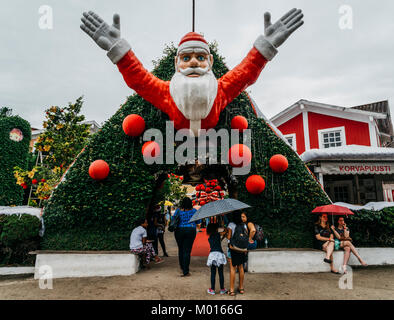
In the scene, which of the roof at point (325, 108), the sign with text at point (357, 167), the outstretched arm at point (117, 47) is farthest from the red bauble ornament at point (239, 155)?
the roof at point (325, 108)

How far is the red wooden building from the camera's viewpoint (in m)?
7.85

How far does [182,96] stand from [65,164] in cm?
546

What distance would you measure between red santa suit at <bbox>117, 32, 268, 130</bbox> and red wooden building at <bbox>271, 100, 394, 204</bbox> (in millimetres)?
4210

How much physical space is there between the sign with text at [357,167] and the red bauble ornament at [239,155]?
392cm

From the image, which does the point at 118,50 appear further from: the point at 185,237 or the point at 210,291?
the point at 210,291

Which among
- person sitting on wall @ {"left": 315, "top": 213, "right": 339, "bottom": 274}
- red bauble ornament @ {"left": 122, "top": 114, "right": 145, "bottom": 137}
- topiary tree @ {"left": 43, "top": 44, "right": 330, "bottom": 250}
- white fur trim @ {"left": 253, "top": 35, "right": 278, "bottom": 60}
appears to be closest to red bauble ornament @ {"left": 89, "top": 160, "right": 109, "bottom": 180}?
topiary tree @ {"left": 43, "top": 44, "right": 330, "bottom": 250}

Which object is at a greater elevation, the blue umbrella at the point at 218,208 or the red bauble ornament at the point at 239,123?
the red bauble ornament at the point at 239,123

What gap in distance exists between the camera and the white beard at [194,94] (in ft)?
15.0

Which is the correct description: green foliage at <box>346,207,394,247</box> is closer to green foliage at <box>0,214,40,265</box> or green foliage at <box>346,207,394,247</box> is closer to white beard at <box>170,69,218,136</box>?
white beard at <box>170,69,218,136</box>

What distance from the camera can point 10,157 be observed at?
477 inches

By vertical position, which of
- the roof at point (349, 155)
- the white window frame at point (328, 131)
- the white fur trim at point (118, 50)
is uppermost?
the white window frame at point (328, 131)

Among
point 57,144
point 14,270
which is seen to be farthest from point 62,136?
point 14,270

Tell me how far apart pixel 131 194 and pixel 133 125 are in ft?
5.38

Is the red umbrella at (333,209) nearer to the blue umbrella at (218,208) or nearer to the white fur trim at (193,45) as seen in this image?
the blue umbrella at (218,208)
